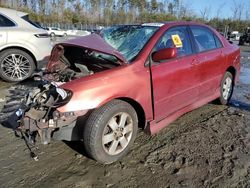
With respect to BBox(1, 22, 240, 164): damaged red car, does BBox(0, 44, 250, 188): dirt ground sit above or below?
below

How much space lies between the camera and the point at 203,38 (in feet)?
17.2

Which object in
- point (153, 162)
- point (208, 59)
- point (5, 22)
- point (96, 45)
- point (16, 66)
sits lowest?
point (153, 162)

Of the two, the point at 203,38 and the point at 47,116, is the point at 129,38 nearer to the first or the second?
the point at 203,38

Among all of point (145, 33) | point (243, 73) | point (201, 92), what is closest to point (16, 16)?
point (145, 33)

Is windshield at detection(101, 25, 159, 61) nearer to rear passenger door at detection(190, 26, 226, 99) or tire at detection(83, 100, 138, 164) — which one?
tire at detection(83, 100, 138, 164)

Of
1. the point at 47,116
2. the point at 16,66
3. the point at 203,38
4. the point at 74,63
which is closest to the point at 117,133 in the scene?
the point at 47,116

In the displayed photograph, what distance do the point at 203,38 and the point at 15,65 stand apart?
4.48 m

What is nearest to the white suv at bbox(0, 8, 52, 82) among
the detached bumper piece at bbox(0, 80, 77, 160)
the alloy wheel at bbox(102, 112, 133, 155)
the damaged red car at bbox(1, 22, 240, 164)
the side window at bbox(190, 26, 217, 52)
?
the damaged red car at bbox(1, 22, 240, 164)

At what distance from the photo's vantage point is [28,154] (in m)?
3.94

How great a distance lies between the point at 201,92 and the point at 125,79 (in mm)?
1792

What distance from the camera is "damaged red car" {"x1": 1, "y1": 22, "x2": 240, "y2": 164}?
3398mm

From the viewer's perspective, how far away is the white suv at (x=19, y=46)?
7352 mm

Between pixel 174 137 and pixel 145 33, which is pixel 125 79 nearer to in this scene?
pixel 145 33

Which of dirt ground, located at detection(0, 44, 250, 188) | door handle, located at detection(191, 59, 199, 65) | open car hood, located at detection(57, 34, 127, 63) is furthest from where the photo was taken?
door handle, located at detection(191, 59, 199, 65)
